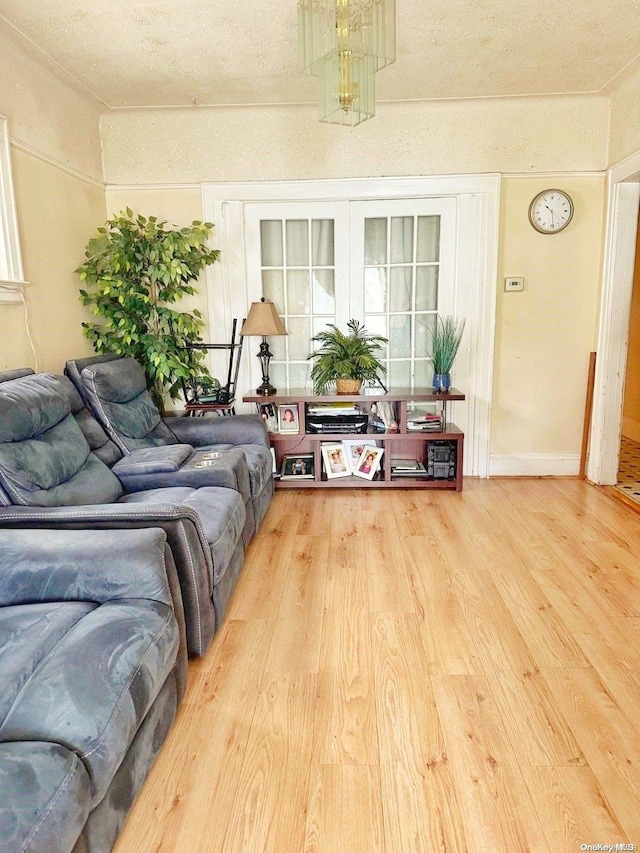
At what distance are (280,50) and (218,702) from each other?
3081 mm

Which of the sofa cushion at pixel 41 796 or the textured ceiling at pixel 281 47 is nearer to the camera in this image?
the sofa cushion at pixel 41 796

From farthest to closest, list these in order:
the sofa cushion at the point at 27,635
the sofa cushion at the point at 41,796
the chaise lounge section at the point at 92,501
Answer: the chaise lounge section at the point at 92,501 < the sofa cushion at the point at 27,635 < the sofa cushion at the point at 41,796

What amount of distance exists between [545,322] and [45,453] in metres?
3.29

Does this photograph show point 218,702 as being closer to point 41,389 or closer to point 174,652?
point 174,652

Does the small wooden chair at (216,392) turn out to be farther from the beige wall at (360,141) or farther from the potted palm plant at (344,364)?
the beige wall at (360,141)

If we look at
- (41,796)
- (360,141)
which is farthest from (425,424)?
(41,796)

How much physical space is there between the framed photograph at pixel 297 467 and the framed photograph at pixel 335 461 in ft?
0.37

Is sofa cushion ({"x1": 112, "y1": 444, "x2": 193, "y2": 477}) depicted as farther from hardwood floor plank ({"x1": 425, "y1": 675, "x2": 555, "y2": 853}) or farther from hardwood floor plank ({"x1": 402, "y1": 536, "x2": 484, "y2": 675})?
hardwood floor plank ({"x1": 425, "y1": 675, "x2": 555, "y2": 853})

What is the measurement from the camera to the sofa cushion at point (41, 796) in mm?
892

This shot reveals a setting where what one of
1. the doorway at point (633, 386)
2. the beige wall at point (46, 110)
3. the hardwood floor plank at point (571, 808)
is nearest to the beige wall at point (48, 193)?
the beige wall at point (46, 110)

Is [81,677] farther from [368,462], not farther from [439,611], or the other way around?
[368,462]

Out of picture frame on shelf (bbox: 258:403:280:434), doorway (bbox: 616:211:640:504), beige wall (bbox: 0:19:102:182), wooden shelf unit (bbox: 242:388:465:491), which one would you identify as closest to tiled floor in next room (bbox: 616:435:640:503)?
doorway (bbox: 616:211:640:504)

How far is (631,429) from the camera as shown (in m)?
5.22

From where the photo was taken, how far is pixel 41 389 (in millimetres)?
2260
